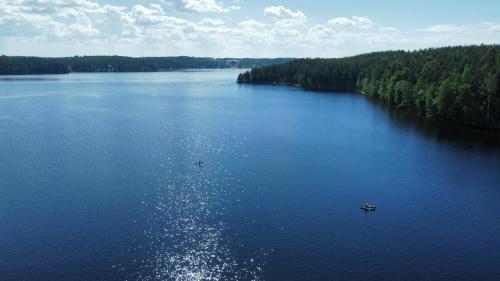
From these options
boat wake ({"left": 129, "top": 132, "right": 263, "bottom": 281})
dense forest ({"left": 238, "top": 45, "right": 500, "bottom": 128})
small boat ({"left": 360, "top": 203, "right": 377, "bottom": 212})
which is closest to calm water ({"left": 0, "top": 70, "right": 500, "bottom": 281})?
boat wake ({"left": 129, "top": 132, "right": 263, "bottom": 281})

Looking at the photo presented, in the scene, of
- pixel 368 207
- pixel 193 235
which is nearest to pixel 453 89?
pixel 368 207

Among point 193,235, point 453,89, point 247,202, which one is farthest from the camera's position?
point 453,89

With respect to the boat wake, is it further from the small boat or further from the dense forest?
the dense forest

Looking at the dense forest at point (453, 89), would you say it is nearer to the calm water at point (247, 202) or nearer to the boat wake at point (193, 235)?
the calm water at point (247, 202)

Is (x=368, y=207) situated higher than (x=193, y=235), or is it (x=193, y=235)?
(x=368, y=207)

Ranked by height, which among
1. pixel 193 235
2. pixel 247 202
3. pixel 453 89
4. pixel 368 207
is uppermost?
pixel 453 89

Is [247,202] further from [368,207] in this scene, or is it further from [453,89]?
[453,89]

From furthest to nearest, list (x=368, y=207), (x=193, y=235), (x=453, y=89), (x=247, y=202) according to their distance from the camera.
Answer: (x=453, y=89)
(x=247, y=202)
(x=368, y=207)
(x=193, y=235)

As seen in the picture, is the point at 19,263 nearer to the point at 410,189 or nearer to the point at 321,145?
the point at 410,189

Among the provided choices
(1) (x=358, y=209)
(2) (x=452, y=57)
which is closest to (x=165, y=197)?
(1) (x=358, y=209)

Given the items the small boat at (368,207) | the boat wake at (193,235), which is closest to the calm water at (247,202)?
the boat wake at (193,235)
